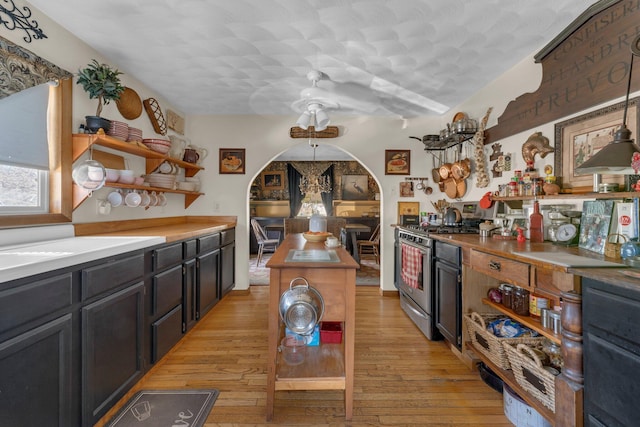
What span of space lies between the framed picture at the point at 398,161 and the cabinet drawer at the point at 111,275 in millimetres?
2955

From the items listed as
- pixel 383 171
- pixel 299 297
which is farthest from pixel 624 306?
pixel 383 171

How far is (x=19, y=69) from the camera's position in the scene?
1.54 metres

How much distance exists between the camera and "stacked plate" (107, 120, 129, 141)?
2.08 meters

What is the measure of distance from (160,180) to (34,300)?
5.90 ft

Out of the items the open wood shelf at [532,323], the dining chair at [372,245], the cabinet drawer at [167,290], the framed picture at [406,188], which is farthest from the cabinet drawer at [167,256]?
the dining chair at [372,245]

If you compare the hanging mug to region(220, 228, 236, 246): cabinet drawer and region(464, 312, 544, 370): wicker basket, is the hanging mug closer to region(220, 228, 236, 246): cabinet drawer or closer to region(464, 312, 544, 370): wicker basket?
region(220, 228, 236, 246): cabinet drawer

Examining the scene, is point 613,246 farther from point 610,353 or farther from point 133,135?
point 133,135

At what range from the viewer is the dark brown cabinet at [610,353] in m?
0.89

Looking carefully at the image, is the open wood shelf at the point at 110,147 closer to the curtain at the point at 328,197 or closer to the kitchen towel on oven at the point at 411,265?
the kitchen towel on oven at the point at 411,265

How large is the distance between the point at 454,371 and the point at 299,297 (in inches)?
55.8

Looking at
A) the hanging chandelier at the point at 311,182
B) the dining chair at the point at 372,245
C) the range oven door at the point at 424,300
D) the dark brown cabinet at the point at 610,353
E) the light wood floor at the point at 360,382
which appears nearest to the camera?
the dark brown cabinet at the point at 610,353

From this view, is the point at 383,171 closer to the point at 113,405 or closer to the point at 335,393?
the point at 335,393

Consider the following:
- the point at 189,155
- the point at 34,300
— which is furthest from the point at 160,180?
the point at 34,300

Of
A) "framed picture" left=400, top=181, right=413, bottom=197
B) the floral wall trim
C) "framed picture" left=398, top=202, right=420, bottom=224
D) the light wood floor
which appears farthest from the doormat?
"framed picture" left=400, top=181, right=413, bottom=197
